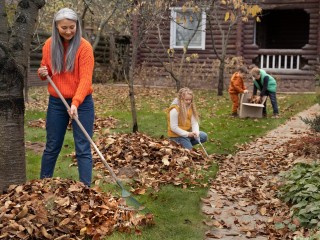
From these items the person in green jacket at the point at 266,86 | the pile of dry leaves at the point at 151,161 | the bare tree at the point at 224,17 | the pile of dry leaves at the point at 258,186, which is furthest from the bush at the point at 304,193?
the person in green jacket at the point at 266,86

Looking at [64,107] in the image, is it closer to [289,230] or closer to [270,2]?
[289,230]

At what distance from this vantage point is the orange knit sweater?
505cm

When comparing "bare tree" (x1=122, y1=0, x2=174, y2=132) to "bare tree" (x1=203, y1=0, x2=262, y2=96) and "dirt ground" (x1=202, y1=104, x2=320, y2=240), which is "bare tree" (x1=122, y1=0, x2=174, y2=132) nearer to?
"bare tree" (x1=203, y1=0, x2=262, y2=96)

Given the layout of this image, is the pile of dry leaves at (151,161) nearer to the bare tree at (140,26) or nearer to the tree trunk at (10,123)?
the bare tree at (140,26)

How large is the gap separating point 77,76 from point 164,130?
5284 millimetres

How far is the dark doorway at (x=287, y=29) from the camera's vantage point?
24.1m

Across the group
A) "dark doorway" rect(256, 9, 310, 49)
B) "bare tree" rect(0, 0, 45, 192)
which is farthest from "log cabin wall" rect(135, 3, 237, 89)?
"bare tree" rect(0, 0, 45, 192)

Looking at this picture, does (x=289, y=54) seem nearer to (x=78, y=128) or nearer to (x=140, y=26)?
(x=140, y=26)

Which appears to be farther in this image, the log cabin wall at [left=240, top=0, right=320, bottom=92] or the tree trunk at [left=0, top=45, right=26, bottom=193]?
the log cabin wall at [left=240, top=0, right=320, bottom=92]

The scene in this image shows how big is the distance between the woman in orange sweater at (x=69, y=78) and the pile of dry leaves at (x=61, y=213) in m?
0.54

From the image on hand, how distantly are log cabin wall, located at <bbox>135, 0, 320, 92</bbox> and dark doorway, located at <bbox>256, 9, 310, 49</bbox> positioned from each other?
2.65m

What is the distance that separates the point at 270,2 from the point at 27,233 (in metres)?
17.5

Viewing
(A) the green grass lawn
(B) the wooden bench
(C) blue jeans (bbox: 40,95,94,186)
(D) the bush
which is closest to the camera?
(D) the bush

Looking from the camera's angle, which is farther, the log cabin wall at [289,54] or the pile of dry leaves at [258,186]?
the log cabin wall at [289,54]
